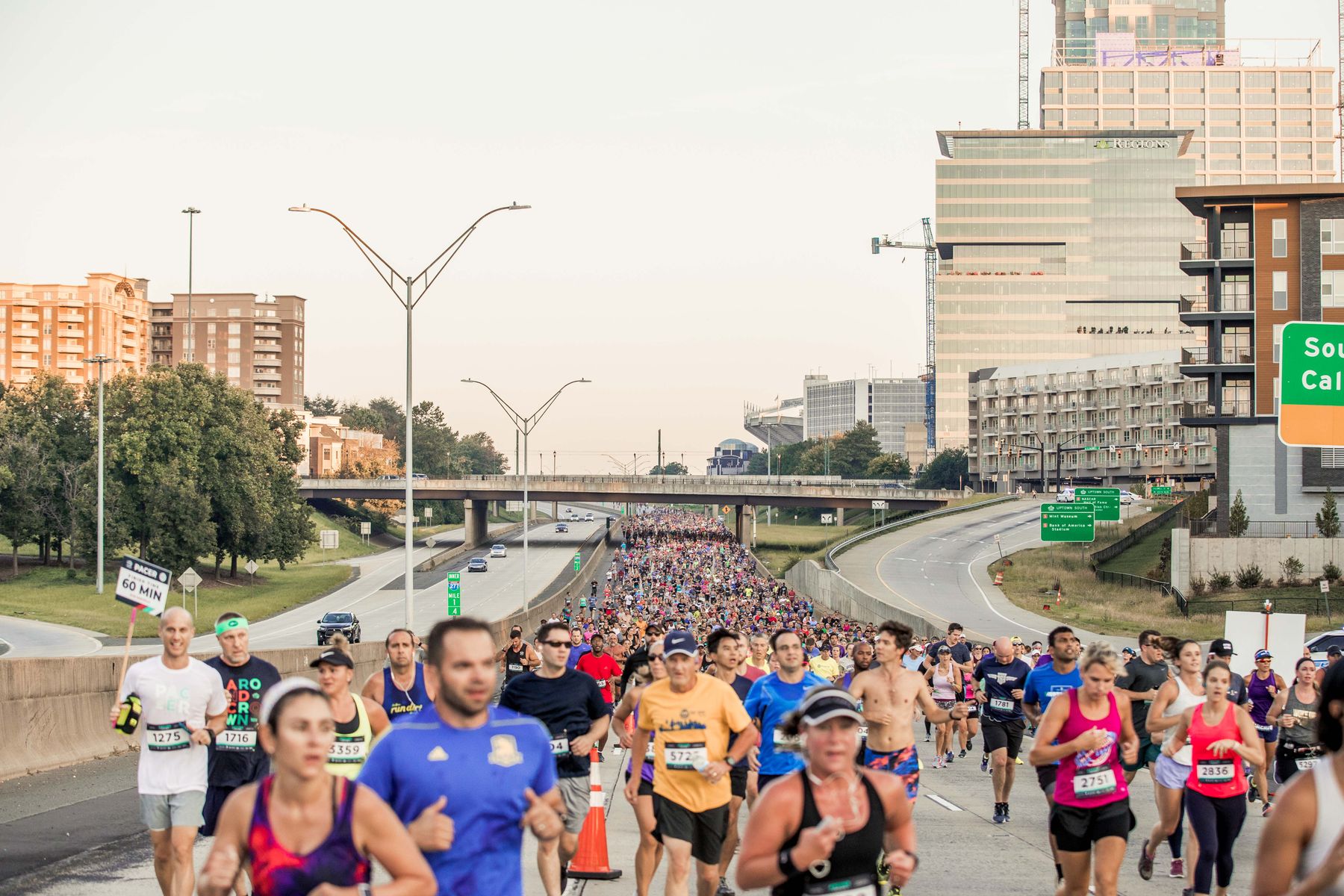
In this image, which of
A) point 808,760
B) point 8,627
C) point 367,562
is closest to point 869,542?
point 367,562

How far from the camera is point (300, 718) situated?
16.7ft

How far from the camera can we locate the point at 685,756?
9547mm

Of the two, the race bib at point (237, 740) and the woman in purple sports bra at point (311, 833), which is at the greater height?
the woman in purple sports bra at point (311, 833)

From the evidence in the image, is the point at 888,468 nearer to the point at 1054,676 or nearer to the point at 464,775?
the point at 1054,676

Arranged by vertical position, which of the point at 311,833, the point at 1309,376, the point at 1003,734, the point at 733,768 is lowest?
the point at 1003,734

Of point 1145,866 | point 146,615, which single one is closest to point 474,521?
point 146,615

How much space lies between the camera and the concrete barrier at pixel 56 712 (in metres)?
16.4

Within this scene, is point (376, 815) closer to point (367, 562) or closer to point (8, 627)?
point (8, 627)

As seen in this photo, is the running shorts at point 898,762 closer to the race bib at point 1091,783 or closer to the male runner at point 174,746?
the race bib at point 1091,783

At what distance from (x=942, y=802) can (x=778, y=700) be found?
658 cm

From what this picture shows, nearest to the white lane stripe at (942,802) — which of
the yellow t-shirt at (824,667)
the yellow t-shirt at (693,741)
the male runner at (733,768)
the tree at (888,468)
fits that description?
the yellow t-shirt at (824,667)

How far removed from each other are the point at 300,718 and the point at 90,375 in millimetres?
179071

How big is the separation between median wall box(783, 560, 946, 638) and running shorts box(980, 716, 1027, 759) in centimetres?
3175

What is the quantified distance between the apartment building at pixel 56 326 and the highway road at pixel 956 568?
99395 mm
